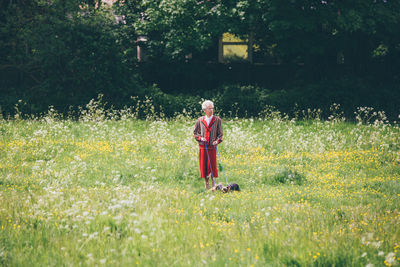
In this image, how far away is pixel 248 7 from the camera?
16.8 meters

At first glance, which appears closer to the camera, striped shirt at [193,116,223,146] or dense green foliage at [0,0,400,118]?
striped shirt at [193,116,223,146]

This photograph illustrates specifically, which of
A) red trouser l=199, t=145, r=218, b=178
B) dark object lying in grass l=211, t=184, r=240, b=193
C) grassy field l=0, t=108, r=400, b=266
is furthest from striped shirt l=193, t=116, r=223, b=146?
grassy field l=0, t=108, r=400, b=266

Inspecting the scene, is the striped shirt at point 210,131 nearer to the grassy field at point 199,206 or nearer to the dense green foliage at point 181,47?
the grassy field at point 199,206

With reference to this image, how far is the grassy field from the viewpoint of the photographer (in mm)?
4430

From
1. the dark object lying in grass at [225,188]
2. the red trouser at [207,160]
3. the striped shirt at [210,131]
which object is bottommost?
the dark object lying in grass at [225,188]

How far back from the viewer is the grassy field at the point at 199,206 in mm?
4430

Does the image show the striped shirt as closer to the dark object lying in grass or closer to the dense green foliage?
the dark object lying in grass

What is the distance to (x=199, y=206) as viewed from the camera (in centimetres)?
634

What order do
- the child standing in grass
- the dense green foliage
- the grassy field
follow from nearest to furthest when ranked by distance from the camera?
the grassy field < the child standing in grass < the dense green foliage

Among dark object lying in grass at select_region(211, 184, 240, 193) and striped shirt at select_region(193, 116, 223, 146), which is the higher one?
striped shirt at select_region(193, 116, 223, 146)

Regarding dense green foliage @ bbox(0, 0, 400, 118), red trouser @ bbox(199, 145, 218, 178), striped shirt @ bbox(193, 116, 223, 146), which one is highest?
dense green foliage @ bbox(0, 0, 400, 118)

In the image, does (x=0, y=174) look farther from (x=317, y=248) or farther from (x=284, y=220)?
(x=317, y=248)

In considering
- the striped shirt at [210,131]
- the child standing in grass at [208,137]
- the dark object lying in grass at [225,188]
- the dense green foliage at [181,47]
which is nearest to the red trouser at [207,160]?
the child standing in grass at [208,137]

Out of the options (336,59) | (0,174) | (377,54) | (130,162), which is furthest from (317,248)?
(377,54)
